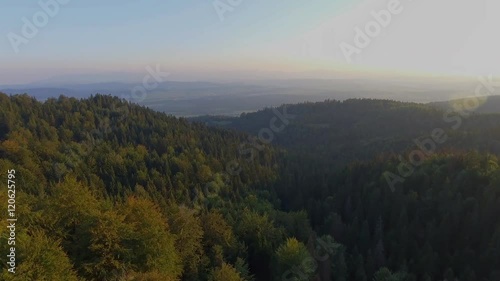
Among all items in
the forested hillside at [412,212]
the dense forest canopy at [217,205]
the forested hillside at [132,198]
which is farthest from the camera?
the forested hillside at [412,212]

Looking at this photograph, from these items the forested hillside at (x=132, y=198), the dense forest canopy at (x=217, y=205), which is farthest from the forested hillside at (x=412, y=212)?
the forested hillside at (x=132, y=198)

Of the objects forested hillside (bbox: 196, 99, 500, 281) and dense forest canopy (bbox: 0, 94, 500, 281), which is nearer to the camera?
dense forest canopy (bbox: 0, 94, 500, 281)

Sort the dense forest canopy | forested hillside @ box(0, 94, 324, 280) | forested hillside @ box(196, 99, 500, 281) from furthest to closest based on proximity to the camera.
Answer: forested hillside @ box(196, 99, 500, 281) < the dense forest canopy < forested hillside @ box(0, 94, 324, 280)

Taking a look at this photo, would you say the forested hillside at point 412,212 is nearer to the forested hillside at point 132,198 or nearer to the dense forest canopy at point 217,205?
the dense forest canopy at point 217,205

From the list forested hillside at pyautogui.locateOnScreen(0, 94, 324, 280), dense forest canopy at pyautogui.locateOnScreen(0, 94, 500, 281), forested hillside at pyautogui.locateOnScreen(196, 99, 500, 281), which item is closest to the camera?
forested hillside at pyautogui.locateOnScreen(0, 94, 324, 280)

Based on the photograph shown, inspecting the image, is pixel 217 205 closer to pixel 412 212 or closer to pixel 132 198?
pixel 132 198

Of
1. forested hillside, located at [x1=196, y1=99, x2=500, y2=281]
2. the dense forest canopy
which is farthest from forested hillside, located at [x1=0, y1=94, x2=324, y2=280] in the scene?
forested hillside, located at [x1=196, y1=99, x2=500, y2=281]

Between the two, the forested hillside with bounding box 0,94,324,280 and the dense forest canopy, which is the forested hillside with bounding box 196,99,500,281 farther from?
the forested hillside with bounding box 0,94,324,280

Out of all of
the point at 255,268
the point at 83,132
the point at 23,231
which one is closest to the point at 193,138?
the point at 83,132

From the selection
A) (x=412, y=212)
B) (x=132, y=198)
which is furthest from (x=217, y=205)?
(x=412, y=212)
